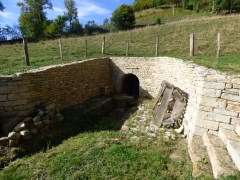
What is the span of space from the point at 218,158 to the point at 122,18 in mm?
34175

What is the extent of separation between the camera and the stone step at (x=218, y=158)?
11.8ft

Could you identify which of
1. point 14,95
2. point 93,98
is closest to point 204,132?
point 14,95

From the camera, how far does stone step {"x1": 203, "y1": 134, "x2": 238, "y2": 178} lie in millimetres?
3594

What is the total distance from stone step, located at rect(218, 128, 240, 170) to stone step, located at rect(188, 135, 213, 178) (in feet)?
1.53

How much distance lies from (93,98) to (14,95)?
4.87 metres

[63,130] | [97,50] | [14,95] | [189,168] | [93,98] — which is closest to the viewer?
[189,168]

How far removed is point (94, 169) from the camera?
463 centimetres

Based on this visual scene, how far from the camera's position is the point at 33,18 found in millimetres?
38688

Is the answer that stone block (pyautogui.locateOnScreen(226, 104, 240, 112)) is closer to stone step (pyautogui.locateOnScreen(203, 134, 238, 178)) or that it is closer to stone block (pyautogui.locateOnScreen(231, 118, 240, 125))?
stone block (pyautogui.locateOnScreen(231, 118, 240, 125))

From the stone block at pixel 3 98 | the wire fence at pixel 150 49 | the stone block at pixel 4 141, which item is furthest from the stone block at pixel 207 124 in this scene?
the wire fence at pixel 150 49

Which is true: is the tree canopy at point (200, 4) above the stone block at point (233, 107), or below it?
above

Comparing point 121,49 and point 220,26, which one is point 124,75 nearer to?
point 121,49

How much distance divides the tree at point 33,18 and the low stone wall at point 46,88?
29.5 metres

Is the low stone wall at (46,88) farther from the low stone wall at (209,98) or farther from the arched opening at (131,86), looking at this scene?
the low stone wall at (209,98)
